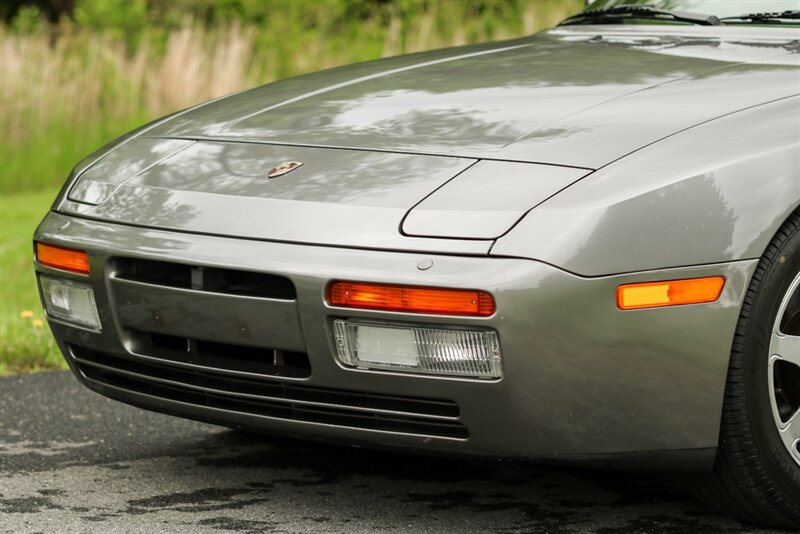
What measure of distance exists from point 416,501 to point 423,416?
0.56 m

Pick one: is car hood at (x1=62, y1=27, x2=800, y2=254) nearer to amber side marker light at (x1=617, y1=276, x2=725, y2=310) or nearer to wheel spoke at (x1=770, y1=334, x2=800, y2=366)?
amber side marker light at (x1=617, y1=276, x2=725, y2=310)

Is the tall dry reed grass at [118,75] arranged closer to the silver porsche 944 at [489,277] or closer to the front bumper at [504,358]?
the silver porsche 944 at [489,277]

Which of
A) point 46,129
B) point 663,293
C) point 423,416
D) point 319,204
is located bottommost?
point 46,129

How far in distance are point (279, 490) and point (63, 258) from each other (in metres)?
0.82

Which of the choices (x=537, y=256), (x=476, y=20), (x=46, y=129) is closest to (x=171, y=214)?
(x=537, y=256)

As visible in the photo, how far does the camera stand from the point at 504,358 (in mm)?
2742

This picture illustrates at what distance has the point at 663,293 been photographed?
2785 mm

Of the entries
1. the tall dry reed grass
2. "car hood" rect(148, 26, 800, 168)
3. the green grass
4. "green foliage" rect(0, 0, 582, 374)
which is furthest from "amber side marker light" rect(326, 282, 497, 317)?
the tall dry reed grass

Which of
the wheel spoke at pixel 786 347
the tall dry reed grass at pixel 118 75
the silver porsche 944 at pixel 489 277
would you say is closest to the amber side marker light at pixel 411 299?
the silver porsche 944 at pixel 489 277

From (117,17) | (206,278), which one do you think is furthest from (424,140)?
(117,17)

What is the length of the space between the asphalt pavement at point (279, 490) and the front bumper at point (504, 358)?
0.33 metres

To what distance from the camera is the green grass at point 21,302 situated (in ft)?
16.8

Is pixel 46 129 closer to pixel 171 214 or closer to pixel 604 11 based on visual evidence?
pixel 604 11

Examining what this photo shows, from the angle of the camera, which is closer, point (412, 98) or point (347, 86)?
A: point (412, 98)
